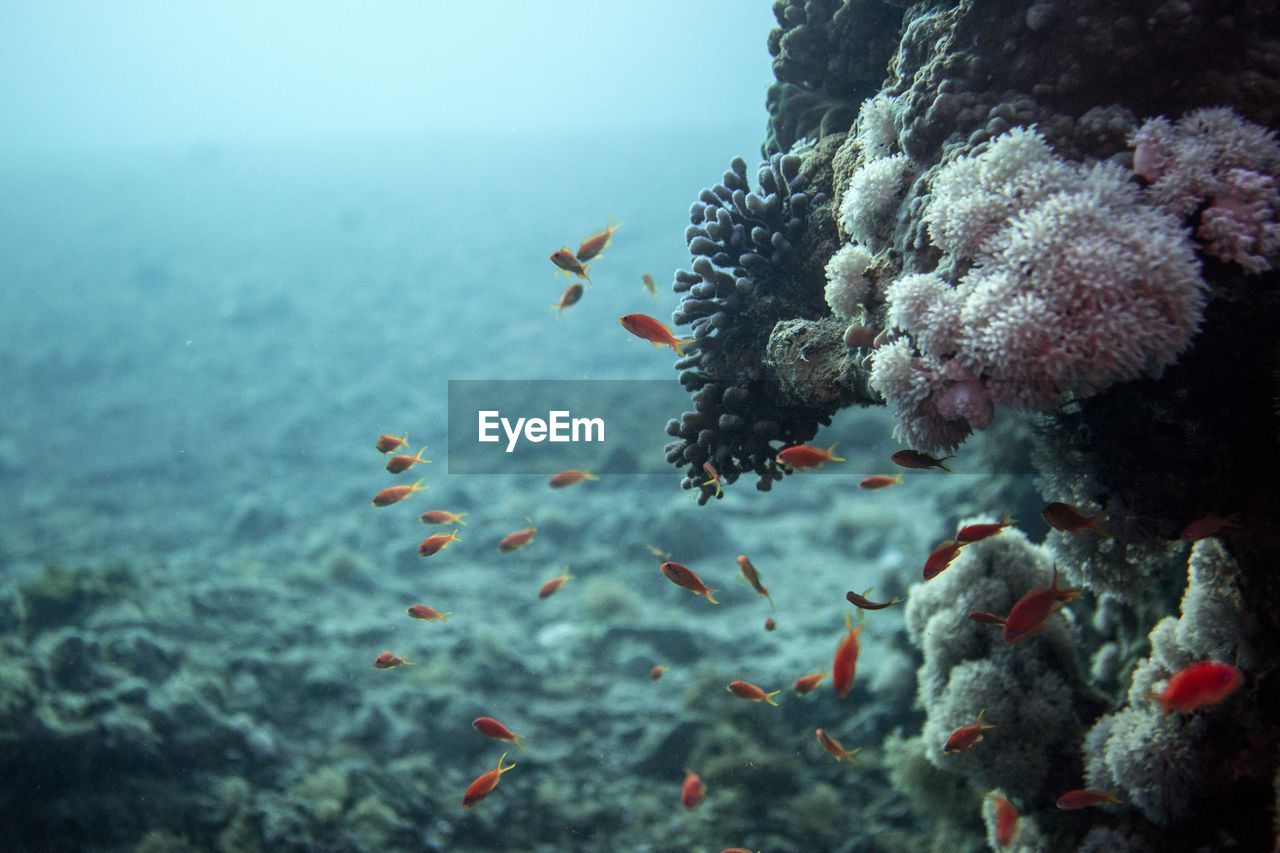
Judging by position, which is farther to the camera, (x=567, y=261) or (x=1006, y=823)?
(x=567, y=261)

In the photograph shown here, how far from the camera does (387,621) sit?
9812 millimetres

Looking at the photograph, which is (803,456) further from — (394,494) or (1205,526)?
(394,494)

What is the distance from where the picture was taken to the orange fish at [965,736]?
12.3 feet

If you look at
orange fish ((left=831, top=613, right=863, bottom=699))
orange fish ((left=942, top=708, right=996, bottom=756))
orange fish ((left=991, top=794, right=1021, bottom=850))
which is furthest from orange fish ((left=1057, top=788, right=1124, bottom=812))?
orange fish ((left=831, top=613, right=863, bottom=699))

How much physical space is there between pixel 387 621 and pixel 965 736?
8278 millimetres

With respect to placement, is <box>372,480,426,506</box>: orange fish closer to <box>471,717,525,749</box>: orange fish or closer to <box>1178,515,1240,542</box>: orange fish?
<box>471,717,525,749</box>: orange fish

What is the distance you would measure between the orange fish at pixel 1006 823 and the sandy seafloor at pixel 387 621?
1925mm

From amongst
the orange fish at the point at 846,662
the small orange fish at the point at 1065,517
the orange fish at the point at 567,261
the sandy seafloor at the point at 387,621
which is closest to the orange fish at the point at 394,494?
the orange fish at the point at 567,261

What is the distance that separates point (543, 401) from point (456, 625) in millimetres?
9368

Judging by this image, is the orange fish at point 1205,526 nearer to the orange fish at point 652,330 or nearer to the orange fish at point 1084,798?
the orange fish at point 1084,798

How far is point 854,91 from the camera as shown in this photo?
14.9ft

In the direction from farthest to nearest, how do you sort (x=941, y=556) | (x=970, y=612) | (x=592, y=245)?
(x=592, y=245) → (x=970, y=612) → (x=941, y=556)

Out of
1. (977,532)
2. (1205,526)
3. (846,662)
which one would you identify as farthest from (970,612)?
(1205,526)

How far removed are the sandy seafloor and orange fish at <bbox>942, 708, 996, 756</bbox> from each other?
260 centimetres
